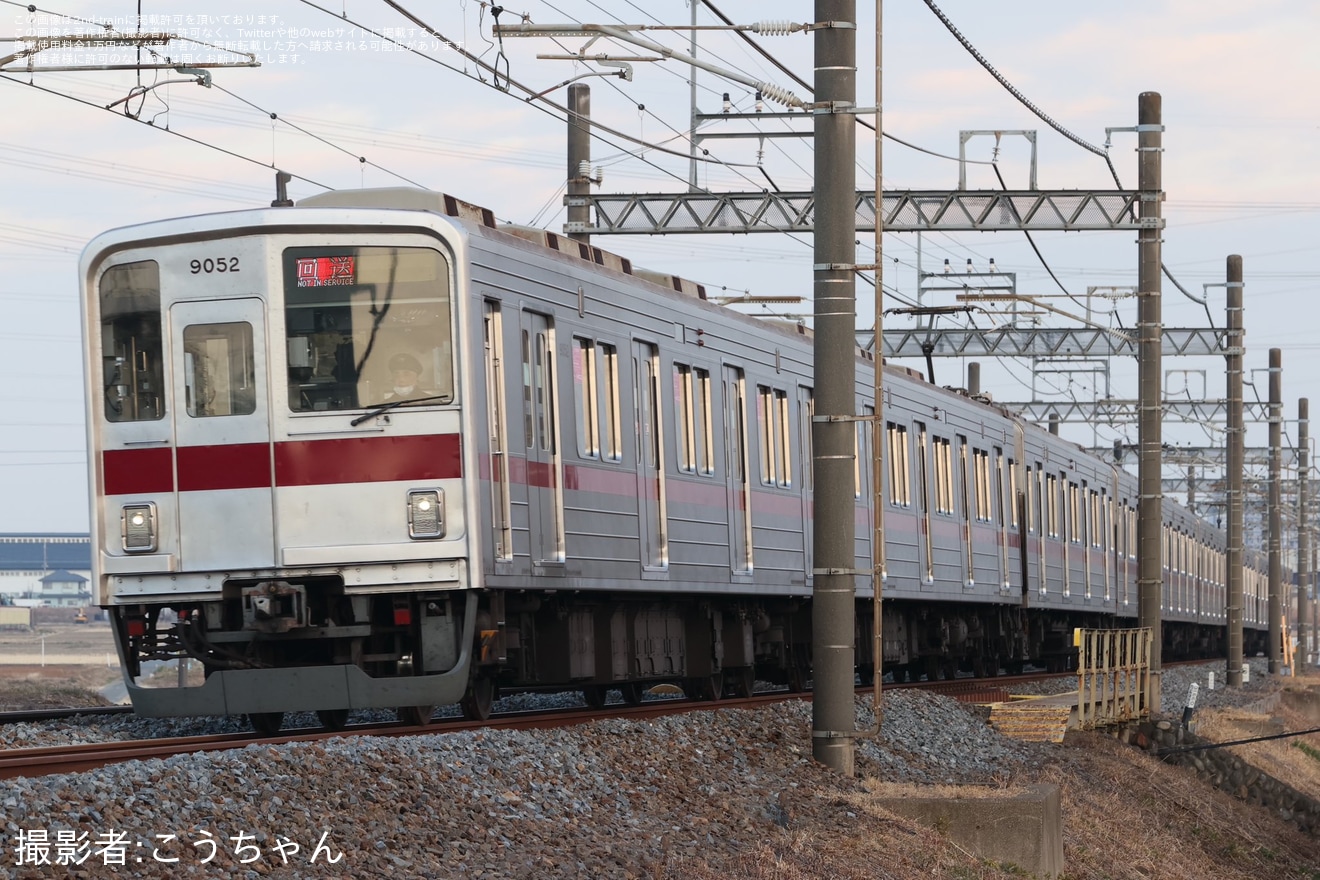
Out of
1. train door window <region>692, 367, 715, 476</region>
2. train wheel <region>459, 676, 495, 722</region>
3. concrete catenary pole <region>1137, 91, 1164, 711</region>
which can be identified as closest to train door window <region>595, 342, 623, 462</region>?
train door window <region>692, 367, 715, 476</region>

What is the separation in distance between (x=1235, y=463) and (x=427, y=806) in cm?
3064

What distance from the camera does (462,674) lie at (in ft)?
36.4

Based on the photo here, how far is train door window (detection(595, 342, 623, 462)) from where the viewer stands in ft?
44.6

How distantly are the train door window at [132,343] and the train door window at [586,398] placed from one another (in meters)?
2.92

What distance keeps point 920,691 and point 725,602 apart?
207cm

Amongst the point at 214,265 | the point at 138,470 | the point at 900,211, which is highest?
the point at 900,211

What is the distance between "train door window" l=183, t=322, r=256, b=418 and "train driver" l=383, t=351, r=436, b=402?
32.5 inches

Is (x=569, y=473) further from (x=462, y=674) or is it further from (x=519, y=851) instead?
(x=519, y=851)

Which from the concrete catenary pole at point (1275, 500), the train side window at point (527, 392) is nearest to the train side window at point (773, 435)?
the train side window at point (527, 392)

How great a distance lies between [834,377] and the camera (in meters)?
11.4

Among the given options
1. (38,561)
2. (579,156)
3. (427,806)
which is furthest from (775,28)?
(38,561)

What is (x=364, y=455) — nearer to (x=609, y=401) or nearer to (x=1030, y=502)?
(x=609, y=401)

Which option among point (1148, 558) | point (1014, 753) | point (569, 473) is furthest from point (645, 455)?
point (1148, 558)

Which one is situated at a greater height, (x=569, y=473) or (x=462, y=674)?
(x=569, y=473)
